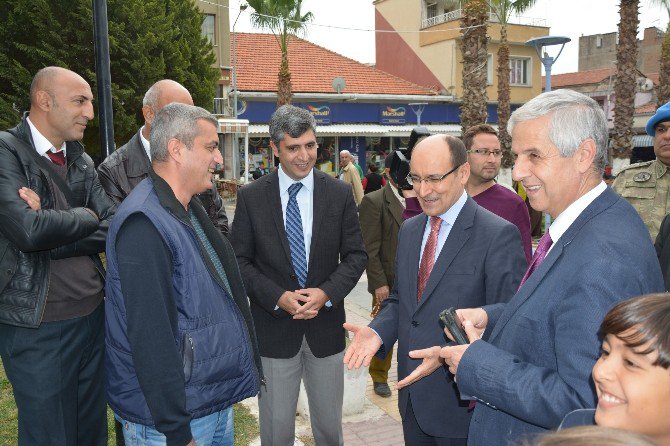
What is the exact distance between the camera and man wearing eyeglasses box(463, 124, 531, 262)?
4172 mm

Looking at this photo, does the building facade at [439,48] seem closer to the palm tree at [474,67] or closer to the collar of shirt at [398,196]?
the palm tree at [474,67]

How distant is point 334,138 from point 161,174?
25924mm

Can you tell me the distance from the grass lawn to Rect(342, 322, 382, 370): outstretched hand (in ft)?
6.65

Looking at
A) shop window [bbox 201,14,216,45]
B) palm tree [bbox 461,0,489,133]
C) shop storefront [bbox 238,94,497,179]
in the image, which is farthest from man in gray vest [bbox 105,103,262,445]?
shop window [bbox 201,14,216,45]

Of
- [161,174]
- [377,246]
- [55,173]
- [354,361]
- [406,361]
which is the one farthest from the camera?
[377,246]

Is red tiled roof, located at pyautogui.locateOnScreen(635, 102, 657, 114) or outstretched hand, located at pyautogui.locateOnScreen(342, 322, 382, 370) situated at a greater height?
red tiled roof, located at pyautogui.locateOnScreen(635, 102, 657, 114)

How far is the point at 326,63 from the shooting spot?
3058cm

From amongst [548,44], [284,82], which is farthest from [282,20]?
[548,44]

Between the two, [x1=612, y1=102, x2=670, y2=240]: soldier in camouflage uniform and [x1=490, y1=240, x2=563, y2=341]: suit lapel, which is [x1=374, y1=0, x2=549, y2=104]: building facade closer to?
[x1=612, y1=102, x2=670, y2=240]: soldier in camouflage uniform

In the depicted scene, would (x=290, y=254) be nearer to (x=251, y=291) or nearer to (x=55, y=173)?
(x=251, y=291)

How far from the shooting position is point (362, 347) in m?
2.69

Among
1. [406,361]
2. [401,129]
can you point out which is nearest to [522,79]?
[401,129]

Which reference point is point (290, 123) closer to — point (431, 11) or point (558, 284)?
point (558, 284)

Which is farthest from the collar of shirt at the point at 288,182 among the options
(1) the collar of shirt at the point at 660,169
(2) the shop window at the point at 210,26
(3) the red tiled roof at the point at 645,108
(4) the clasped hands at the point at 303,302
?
(3) the red tiled roof at the point at 645,108
